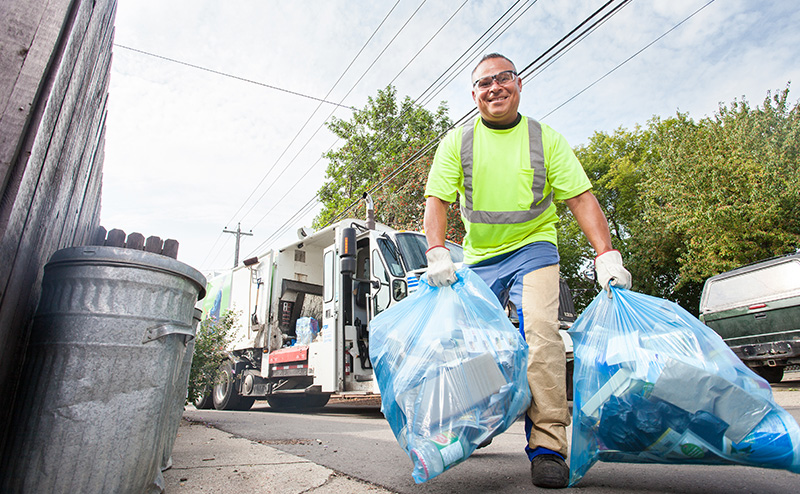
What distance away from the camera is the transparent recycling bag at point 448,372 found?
1.57 metres

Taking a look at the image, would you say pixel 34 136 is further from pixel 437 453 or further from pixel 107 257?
pixel 437 453

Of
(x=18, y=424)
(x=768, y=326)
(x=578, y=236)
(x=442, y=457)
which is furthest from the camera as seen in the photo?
(x=578, y=236)

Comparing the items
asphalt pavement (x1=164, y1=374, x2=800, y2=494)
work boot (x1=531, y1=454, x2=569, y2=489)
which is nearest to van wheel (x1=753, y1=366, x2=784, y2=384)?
work boot (x1=531, y1=454, x2=569, y2=489)

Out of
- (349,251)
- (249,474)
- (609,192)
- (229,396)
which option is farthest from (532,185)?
(609,192)

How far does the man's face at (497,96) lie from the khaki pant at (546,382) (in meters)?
0.95

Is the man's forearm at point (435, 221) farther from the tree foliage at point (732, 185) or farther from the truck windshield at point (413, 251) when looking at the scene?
the tree foliage at point (732, 185)

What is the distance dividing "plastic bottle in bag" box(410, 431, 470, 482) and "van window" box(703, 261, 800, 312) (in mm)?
6616

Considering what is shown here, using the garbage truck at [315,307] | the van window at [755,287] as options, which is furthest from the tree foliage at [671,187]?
the garbage truck at [315,307]

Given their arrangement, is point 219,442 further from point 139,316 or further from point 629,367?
point 629,367

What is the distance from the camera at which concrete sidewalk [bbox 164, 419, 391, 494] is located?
6.15 ft

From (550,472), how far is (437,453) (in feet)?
1.72

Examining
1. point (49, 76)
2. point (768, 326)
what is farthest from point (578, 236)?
point (49, 76)

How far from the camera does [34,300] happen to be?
1.73 metres

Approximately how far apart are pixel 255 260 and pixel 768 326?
7.80 meters
